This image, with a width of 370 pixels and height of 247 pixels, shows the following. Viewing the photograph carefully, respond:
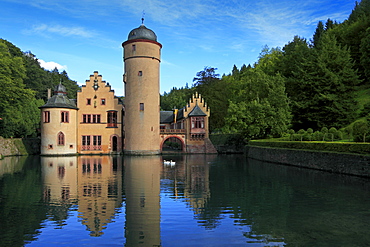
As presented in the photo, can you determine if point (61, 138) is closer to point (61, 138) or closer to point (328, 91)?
point (61, 138)

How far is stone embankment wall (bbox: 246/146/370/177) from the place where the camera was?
72.7 ft

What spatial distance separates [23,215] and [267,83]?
136ft

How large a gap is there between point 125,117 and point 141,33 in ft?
45.1

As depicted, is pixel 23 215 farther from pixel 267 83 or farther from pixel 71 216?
pixel 267 83

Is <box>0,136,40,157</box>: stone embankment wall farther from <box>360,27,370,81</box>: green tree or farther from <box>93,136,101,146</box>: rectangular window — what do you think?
<box>360,27,370,81</box>: green tree

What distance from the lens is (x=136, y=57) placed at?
4953 cm

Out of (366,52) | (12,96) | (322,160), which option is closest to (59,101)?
(12,96)

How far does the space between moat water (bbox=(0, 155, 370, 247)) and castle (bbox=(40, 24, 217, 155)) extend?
96.1ft

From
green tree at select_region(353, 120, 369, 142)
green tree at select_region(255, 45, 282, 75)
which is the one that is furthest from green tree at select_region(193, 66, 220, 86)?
green tree at select_region(353, 120, 369, 142)

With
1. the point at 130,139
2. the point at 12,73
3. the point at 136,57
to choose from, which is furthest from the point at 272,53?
the point at 12,73

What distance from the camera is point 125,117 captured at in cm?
5059

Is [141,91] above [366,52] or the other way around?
the other way around

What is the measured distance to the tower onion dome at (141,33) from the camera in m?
49.4

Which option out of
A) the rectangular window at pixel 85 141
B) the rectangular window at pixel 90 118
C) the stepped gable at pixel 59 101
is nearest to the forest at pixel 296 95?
the stepped gable at pixel 59 101
